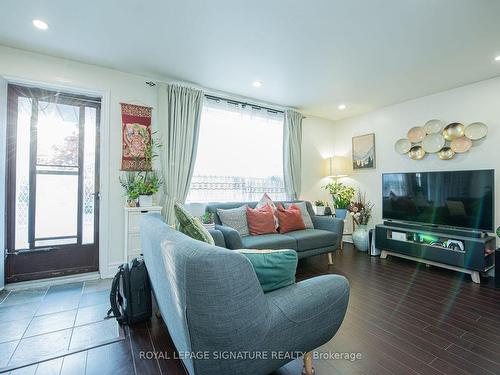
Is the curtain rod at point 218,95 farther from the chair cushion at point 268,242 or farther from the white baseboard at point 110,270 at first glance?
the white baseboard at point 110,270

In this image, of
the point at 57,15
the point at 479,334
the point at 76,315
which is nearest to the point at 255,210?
the point at 76,315

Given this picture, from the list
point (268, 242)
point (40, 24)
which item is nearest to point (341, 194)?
point (268, 242)

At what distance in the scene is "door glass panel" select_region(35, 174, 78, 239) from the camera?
275 cm

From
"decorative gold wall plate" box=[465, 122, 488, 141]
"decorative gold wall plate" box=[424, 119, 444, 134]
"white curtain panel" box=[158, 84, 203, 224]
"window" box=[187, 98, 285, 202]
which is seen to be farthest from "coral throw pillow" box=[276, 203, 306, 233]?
"decorative gold wall plate" box=[465, 122, 488, 141]

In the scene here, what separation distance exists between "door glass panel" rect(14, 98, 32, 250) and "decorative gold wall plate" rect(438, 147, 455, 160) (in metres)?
5.39

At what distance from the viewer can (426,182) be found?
138 inches

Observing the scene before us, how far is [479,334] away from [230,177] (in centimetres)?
314

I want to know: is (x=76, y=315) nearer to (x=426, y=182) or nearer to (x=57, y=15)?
(x=57, y=15)

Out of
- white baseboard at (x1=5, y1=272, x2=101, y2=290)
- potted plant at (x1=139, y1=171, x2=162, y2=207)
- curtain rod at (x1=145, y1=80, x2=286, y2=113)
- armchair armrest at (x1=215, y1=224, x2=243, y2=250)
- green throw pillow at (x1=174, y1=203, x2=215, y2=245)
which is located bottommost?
white baseboard at (x1=5, y1=272, x2=101, y2=290)

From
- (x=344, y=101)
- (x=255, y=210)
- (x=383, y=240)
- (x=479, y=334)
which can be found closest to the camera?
(x=479, y=334)

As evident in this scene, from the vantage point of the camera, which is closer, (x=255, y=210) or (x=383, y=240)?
(x=255, y=210)

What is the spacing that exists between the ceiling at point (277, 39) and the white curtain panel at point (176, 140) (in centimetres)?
24

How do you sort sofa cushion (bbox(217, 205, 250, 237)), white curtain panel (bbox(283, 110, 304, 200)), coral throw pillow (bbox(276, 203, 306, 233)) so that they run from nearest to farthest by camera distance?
sofa cushion (bbox(217, 205, 250, 237)) → coral throw pillow (bbox(276, 203, 306, 233)) → white curtain panel (bbox(283, 110, 304, 200))

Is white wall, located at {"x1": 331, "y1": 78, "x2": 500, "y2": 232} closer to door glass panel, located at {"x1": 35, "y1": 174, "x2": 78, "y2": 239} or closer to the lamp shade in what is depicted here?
the lamp shade
